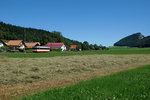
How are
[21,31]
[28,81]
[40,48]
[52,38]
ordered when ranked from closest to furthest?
[28,81] → [40,48] → [52,38] → [21,31]

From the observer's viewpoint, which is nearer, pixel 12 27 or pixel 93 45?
pixel 93 45

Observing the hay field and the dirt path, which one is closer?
the dirt path

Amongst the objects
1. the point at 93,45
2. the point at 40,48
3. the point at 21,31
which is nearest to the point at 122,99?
the point at 40,48

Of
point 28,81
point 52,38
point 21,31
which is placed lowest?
point 28,81

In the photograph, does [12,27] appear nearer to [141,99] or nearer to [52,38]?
[52,38]

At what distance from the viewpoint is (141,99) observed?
18.0 feet

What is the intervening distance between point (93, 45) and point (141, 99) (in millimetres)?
147373

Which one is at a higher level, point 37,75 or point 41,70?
point 41,70

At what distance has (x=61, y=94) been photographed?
5996mm

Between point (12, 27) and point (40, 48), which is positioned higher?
point (12, 27)

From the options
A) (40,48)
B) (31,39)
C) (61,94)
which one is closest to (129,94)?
(61,94)

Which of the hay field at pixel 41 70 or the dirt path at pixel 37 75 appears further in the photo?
the hay field at pixel 41 70

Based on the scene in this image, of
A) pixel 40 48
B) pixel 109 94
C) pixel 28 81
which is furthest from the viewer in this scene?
pixel 40 48

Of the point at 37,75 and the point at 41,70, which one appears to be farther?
the point at 41,70
